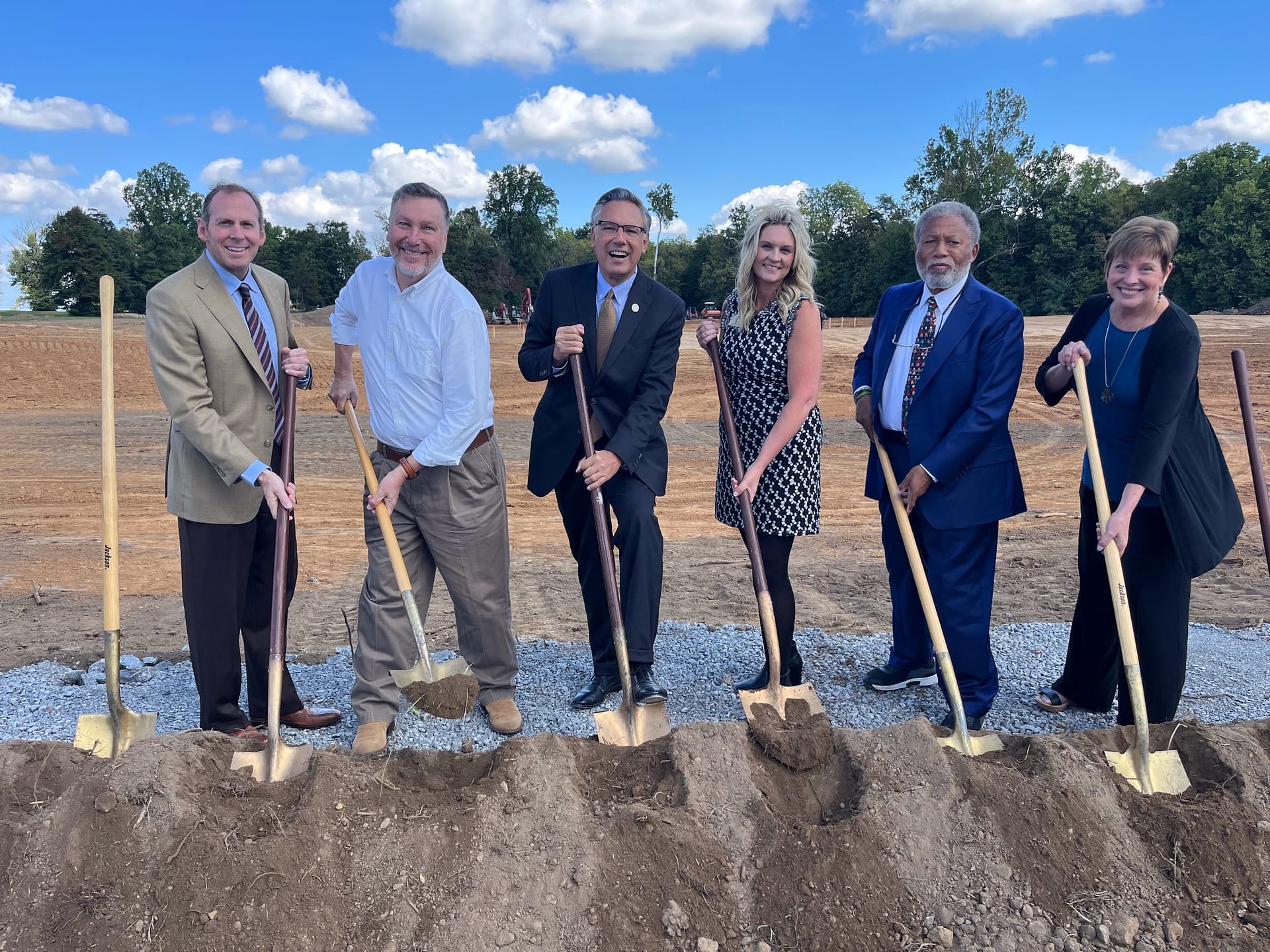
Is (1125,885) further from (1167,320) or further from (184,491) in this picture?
(184,491)

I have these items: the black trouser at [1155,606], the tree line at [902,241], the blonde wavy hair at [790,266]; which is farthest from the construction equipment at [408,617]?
the tree line at [902,241]

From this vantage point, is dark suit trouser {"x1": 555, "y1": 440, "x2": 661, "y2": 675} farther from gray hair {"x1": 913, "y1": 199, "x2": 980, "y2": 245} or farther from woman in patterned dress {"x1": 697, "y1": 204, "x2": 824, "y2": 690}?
gray hair {"x1": 913, "y1": 199, "x2": 980, "y2": 245}

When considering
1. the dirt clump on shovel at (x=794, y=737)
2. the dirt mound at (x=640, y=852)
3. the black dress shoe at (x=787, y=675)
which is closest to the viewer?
the dirt mound at (x=640, y=852)

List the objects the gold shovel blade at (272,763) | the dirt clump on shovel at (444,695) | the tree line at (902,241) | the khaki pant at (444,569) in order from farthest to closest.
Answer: the tree line at (902,241), the khaki pant at (444,569), the dirt clump on shovel at (444,695), the gold shovel blade at (272,763)

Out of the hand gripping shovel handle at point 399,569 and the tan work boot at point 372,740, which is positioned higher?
the hand gripping shovel handle at point 399,569

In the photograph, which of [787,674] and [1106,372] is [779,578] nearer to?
[787,674]

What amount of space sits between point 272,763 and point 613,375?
6.69 feet

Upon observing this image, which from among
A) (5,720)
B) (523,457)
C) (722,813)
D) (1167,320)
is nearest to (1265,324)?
(523,457)

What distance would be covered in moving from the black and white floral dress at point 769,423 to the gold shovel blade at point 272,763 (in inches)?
82.6

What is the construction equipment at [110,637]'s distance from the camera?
3055mm

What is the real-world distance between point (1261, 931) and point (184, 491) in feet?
12.8

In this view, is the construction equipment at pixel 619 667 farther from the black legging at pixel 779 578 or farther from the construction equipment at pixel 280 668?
the construction equipment at pixel 280 668

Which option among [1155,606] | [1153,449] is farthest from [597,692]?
[1153,449]

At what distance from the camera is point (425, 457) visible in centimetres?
322
